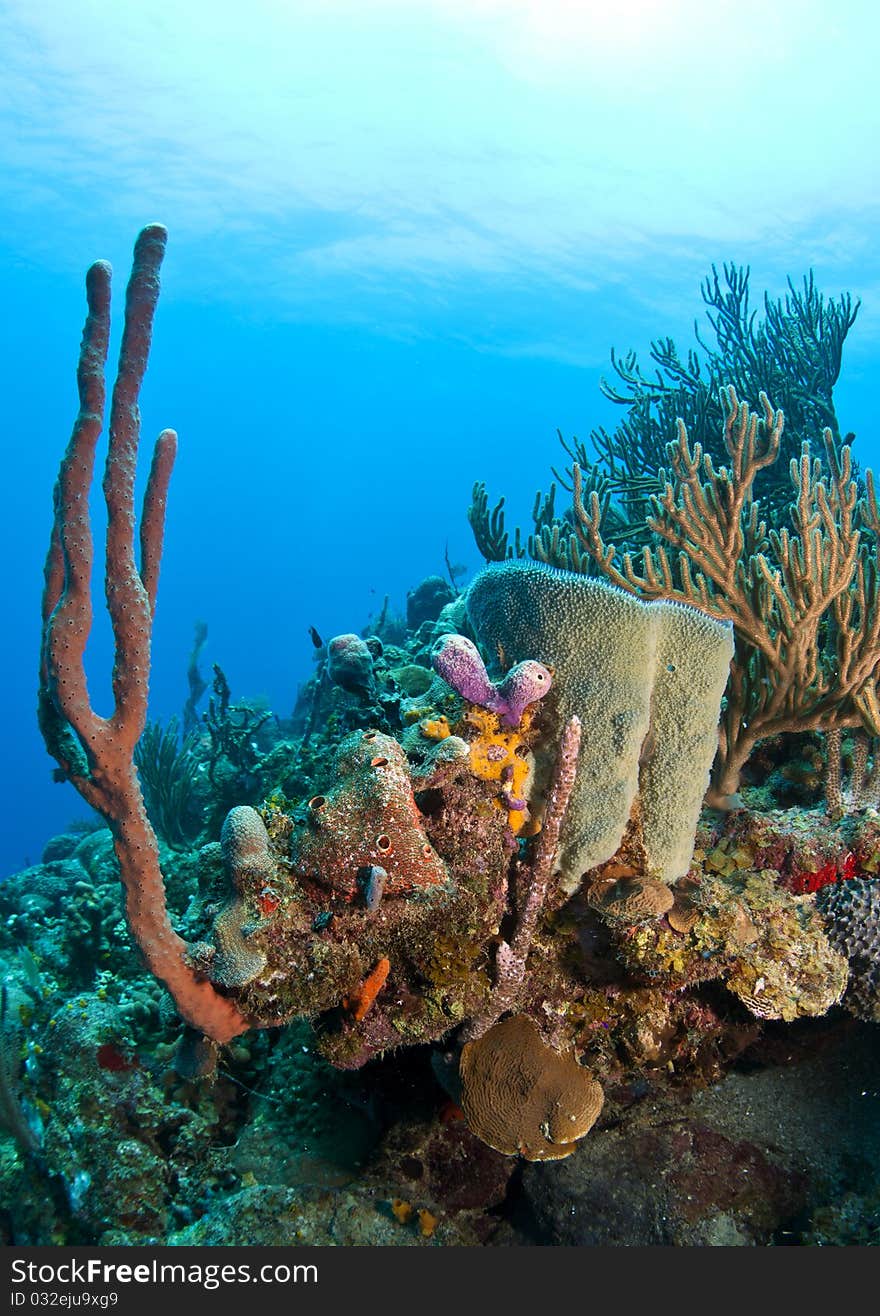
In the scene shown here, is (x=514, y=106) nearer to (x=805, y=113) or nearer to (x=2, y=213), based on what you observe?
(x=805, y=113)

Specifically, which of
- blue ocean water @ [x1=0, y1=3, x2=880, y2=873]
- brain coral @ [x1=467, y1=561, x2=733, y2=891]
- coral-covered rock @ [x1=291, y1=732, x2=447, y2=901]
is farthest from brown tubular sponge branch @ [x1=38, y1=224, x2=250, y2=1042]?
blue ocean water @ [x1=0, y1=3, x2=880, y2=873]

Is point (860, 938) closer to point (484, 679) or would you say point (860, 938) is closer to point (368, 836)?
point (484, 679)

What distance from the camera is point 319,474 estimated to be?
13175cm

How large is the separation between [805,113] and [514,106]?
417 inches

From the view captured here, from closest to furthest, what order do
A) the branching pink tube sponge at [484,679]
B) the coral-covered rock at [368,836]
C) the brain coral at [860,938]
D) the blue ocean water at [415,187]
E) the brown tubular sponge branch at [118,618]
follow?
the brown tubular sponge branch at [118,618] → the coral-covered rock at [368,836] → the branching pink tube sponge at [484,679] → the brain coral at [860,938] → the blue ocean water at [415,187]

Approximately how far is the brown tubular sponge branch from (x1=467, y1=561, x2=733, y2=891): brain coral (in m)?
1.68

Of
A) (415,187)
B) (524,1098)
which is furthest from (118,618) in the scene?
(415,187)

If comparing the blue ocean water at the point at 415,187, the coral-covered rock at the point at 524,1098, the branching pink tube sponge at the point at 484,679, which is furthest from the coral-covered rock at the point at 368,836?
the blue ocean water at the point at 415,187

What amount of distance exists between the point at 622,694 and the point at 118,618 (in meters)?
2.16

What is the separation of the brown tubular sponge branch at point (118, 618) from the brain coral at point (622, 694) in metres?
1.68

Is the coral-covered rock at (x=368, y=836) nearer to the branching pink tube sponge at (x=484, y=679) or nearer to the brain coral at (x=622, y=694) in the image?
the branching pink tube sponge at (x=484, y=679)

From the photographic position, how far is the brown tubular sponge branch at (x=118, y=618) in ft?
8.15

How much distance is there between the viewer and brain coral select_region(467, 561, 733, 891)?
3.00m

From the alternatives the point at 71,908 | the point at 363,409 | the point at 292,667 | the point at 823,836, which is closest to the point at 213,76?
the point at 71,908
